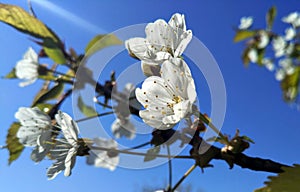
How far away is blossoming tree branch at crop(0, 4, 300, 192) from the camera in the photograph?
398 mm

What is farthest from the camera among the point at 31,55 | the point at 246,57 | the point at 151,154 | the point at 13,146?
the point at 246,57

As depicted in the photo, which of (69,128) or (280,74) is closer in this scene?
(69,128)

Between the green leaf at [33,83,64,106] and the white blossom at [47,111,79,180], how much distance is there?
0.18 meters

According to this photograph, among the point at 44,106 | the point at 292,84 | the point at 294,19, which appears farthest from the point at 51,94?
the point at 294,19

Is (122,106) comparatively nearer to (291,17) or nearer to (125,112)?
(125,112)

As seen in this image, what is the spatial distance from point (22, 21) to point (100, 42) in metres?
0.17

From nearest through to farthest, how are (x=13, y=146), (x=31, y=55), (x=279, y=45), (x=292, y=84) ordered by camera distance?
1. (x=13, y=146)
2. (x=31, y=55)
3. (x=292, y=84)
4. (x=279, y=45)

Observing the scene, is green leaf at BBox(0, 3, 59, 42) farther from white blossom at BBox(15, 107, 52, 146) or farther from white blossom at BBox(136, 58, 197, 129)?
white blossom at BBox(136, 58, 197, 129)

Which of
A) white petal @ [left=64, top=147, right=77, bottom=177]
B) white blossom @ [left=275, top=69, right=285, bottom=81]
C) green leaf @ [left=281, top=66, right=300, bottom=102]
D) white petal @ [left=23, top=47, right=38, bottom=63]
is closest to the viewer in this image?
white petal @ [left=64, top=147, right=77, bottom=177]

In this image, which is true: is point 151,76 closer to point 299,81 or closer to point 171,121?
point 171,121

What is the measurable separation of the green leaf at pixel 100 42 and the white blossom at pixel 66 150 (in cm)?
22

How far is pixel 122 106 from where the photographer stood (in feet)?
2.06

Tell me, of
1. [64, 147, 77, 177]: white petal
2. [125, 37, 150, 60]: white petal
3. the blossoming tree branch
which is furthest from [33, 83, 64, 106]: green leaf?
[125, 37, 150, 60]: white petal

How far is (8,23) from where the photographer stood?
2.14 feet
